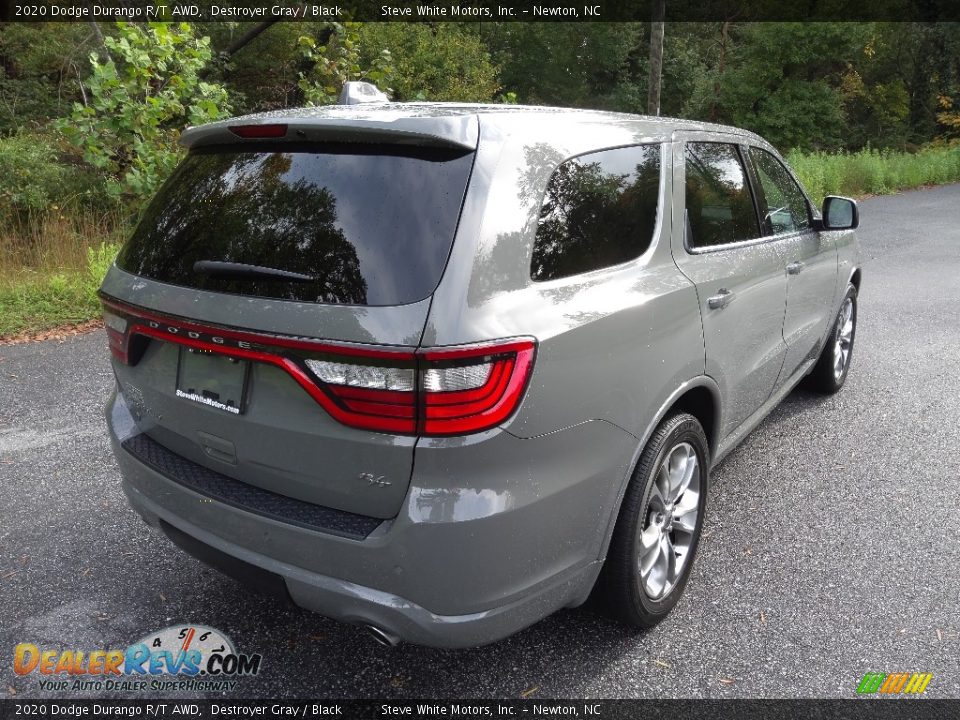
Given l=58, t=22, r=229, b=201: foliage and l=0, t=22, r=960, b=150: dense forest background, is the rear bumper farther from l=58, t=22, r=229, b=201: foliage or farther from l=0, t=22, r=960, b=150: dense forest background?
l=0, t=22, r=960, b=150: dense forest background

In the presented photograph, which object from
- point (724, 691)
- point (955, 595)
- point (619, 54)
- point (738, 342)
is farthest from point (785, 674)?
point (619, 54)

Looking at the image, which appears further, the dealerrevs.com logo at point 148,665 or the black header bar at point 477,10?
the black header bar at point 477,10

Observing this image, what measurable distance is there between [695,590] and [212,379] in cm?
203

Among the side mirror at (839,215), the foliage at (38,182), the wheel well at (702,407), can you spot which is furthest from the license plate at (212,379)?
the foliage at (38,182)

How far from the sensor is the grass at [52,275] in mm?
6766

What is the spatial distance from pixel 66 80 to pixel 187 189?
752 inches

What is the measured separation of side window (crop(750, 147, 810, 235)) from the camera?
3688 millimetres

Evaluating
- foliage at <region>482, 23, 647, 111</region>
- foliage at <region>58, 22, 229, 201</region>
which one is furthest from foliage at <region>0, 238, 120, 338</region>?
foliage at <region>482, 23, 647, 111</region>

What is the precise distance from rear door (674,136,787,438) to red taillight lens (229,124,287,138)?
1.44 meters

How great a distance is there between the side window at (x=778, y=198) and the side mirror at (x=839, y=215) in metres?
0.10

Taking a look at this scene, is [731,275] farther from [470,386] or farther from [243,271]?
[243,271]

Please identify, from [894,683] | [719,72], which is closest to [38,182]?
[894,683]

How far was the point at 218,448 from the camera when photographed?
221cm

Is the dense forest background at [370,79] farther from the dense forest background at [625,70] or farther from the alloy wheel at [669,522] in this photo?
the alloy wheel at [669,522]
